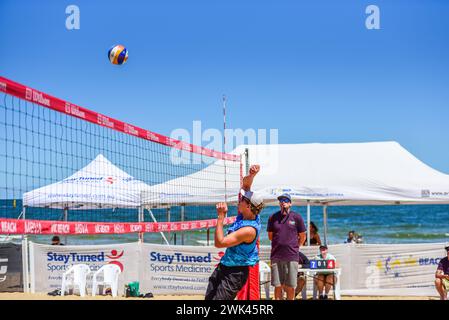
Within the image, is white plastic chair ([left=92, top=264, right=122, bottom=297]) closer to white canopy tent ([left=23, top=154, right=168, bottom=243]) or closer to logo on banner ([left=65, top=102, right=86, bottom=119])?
white canopy tent ([left=23, top=154, right=168, bottom=243])

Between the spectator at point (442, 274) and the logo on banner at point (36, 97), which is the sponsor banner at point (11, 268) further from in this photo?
the spectator at point (442, 274)

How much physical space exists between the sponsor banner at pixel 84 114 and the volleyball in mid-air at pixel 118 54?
5.73ft

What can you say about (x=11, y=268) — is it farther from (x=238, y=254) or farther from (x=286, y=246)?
→ (x=238, y=254)

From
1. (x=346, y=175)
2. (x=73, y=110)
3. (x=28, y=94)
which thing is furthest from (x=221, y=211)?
(x=346, y=175)

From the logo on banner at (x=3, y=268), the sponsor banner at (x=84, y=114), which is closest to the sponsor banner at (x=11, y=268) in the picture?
the logo on banner at (x=3, y=268)

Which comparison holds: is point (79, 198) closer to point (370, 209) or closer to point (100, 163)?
point (100, 163)

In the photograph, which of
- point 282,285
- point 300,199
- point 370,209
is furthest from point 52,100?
point 370,209

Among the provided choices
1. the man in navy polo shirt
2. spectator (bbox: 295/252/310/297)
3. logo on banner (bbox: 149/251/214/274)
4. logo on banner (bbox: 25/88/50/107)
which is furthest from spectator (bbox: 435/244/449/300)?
logo on banner (bbox: 25/88/50/107)

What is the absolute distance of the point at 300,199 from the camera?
1122cm

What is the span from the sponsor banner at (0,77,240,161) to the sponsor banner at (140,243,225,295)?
1974 millimetres

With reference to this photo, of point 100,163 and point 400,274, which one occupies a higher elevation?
point 100,163

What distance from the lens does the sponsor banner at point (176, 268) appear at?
34.7ft

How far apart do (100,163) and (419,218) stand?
40.6m

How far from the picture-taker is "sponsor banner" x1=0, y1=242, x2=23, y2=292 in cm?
1055
